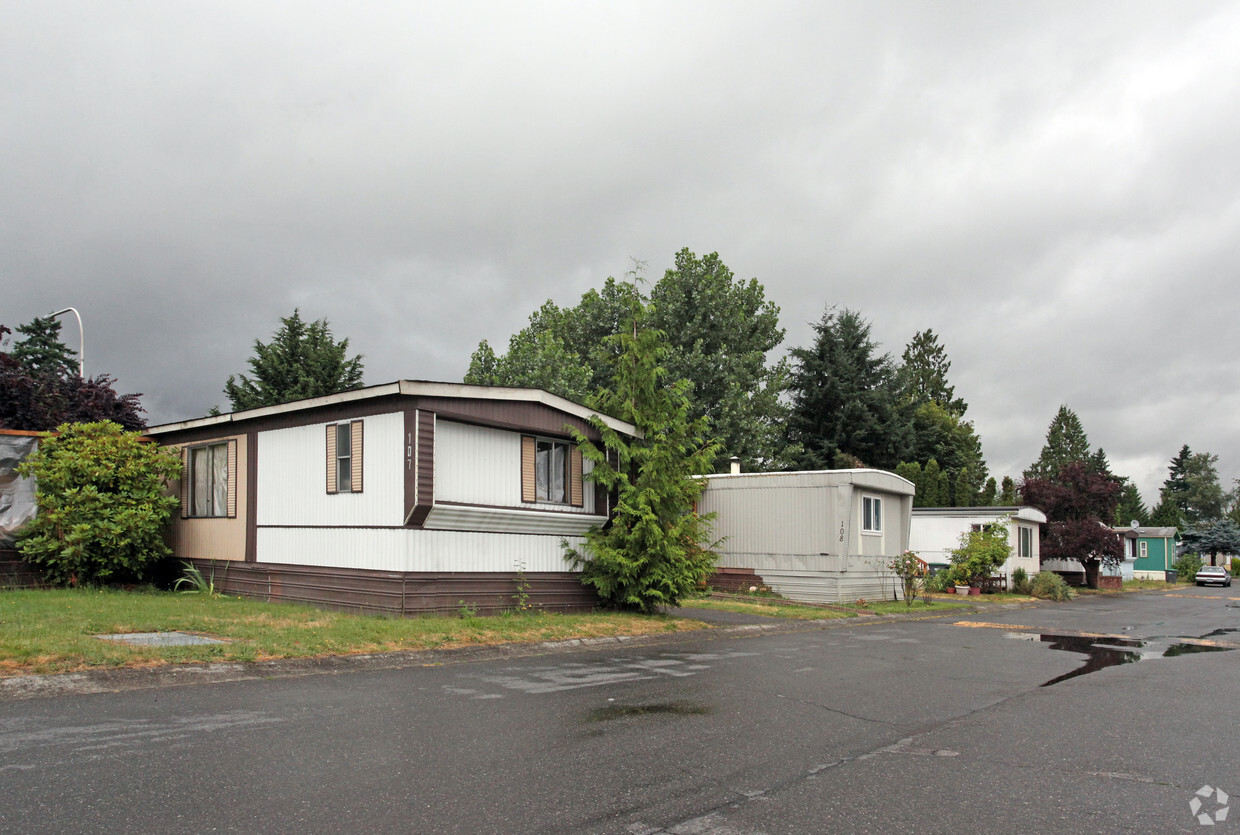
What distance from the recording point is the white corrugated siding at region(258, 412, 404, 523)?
48.7 ft

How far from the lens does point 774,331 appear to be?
5075 centimetres

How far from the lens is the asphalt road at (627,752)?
5.26 m

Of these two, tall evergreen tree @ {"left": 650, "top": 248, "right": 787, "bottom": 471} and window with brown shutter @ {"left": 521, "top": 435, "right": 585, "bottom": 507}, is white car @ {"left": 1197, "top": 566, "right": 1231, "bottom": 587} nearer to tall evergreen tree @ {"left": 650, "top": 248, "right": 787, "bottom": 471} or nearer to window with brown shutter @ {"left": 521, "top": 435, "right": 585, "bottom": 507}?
tall evergreen tree @ {"left": 650, "top": 248, "right": 787, "bottom": 471}

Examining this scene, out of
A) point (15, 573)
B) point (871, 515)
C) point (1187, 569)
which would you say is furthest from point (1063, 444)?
point (15, 573)

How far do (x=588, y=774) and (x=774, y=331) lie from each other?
46.0 m

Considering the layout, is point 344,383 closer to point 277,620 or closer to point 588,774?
point 277,620

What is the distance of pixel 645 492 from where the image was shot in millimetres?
16688

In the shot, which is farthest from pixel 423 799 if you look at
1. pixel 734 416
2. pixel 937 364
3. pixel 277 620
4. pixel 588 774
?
pixel 937 364

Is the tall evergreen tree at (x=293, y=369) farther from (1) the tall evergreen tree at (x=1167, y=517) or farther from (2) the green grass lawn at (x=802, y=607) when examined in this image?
(1) the tall evergreen tree at (x=1167, y=517)

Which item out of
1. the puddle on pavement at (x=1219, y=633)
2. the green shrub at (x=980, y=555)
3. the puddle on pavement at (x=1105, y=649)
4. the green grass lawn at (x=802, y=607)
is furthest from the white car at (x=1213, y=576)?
the puddle on pavement at (x=1105, y=649)

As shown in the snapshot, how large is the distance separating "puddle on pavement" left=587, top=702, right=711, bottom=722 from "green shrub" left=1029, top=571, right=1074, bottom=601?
27.9 m

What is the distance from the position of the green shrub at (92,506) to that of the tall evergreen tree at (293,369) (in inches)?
921

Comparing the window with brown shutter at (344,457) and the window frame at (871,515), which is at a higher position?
the window with brown shutter at (344,457)

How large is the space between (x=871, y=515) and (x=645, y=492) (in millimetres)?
11521
